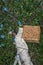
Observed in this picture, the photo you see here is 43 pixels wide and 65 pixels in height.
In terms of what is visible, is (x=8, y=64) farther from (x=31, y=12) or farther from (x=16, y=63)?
(x=31, y=12)

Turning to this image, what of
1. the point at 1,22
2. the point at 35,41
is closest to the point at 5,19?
the point at 1,22

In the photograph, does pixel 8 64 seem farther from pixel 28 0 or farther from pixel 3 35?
pixel 28 0

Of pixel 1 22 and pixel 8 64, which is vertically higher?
pixel 1 22

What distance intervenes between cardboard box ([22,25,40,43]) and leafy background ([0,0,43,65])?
4cm

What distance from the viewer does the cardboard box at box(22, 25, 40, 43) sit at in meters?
4.12

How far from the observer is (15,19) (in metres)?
4.18

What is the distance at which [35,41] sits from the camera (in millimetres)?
4125

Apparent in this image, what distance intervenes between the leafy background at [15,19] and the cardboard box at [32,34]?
36 mm

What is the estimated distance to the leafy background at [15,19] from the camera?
4145 mm

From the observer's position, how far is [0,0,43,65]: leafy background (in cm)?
414

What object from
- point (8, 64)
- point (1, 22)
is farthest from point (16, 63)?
point (1, 22)

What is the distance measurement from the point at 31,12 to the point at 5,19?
8.7 inches

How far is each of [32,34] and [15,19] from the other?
0.19 metres

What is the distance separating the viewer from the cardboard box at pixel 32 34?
412cm
